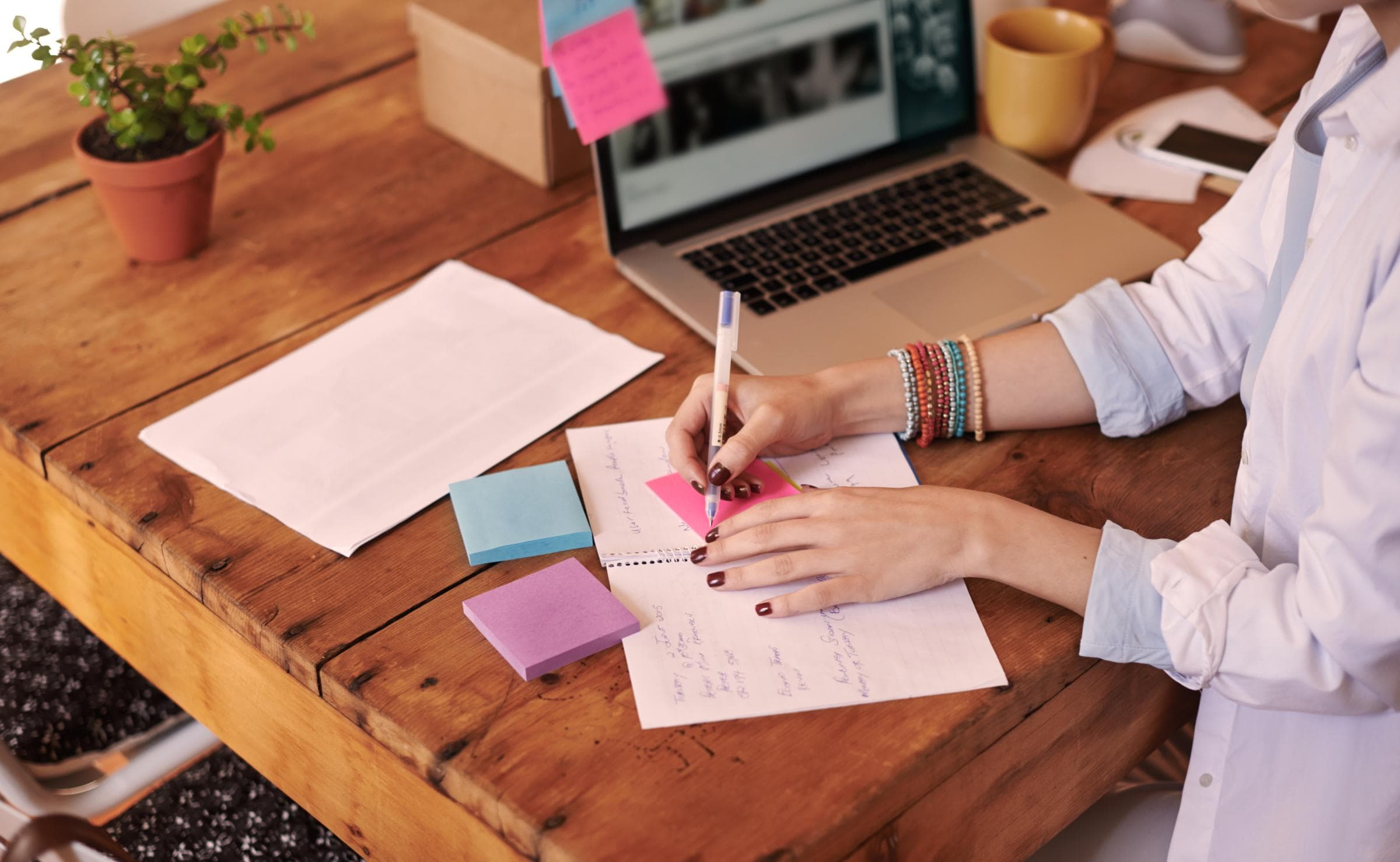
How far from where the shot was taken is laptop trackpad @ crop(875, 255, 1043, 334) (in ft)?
3.59

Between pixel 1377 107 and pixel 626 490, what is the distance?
0.56 meters

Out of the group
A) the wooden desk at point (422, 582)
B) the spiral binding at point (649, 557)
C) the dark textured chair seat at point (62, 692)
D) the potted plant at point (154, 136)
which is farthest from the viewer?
the dark textured chair seat at point (62, 692)

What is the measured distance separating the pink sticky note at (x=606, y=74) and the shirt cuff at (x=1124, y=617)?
0.57 metres

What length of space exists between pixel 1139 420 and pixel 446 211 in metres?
0.70

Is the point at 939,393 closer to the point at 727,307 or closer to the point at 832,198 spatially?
the point at 727,307

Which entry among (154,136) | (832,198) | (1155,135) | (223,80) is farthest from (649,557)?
(223,80)

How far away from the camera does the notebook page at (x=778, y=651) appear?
75 cm

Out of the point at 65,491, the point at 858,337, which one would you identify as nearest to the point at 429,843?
the point at 65,491

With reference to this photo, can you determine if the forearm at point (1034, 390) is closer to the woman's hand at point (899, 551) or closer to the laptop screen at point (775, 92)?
the woman's hand at point (899, 551)

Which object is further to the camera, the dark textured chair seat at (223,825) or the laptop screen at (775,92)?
the dark textured chair seat at (223,825)

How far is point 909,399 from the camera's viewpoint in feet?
3.16

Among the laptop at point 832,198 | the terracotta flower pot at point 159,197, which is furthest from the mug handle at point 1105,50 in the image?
the terracotta flower pot at point 159,197

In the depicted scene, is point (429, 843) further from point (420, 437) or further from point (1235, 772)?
point (1235, 772)

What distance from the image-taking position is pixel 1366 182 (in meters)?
0.80
